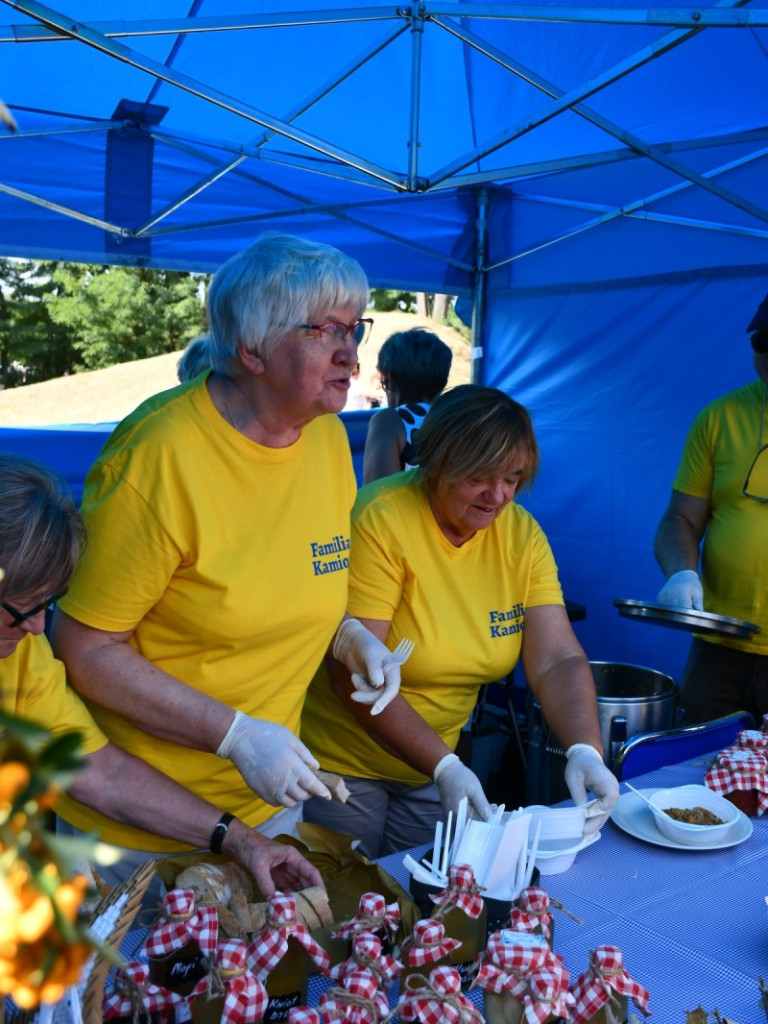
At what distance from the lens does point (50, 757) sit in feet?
0.92

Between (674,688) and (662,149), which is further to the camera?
(662,149)

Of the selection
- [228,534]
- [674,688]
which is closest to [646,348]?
[674,688]

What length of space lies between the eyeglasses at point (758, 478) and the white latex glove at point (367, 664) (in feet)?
4.64

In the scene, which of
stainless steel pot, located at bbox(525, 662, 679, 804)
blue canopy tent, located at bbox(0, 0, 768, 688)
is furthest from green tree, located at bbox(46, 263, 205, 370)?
stainless steel pot, located at bbox(525, 662, 679, 804)

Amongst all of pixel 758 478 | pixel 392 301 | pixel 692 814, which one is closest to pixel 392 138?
pixel 758 478

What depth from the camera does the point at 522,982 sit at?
1.10 metres

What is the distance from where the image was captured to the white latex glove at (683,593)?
2.62 metres

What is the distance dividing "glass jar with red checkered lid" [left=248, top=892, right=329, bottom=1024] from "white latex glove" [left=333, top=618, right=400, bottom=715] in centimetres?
65

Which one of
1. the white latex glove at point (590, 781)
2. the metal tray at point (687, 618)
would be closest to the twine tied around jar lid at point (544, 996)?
the white latex glove at point (590, 781)

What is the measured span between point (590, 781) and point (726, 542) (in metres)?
1.21

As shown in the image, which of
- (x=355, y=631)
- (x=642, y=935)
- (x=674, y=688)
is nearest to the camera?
(x=642, y=935)

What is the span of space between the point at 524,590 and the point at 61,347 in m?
18.0

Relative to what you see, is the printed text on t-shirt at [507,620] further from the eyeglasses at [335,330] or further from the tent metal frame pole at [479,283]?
the tent metal frame pole at [479,283]

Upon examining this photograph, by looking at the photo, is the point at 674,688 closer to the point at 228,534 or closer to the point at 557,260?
the point at 228,534
